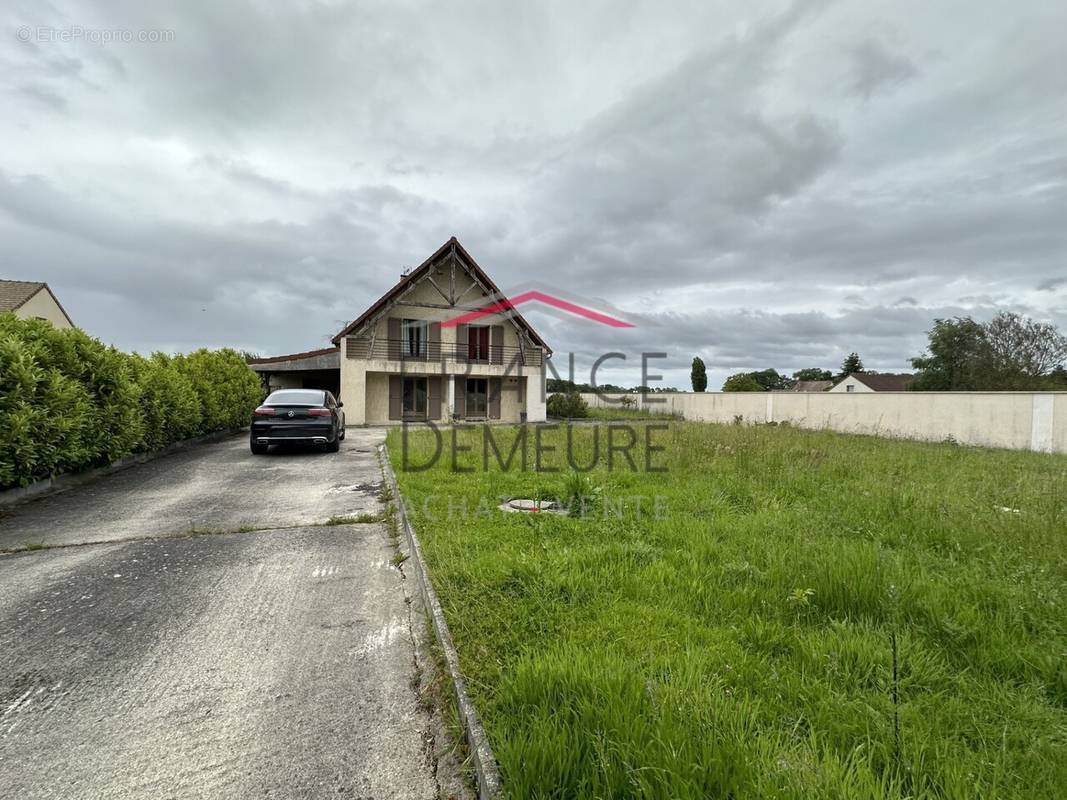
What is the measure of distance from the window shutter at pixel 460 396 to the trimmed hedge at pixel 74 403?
12.1 metres

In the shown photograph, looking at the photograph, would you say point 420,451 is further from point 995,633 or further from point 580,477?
point 995,633

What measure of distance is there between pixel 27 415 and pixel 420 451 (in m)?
5.71

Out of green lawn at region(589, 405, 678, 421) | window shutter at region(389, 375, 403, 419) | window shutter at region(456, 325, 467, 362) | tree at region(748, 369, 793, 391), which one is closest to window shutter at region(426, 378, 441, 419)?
window shutter at region(389, 375, 403, 419)

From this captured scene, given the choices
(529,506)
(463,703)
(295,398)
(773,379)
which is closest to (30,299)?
(295,398)

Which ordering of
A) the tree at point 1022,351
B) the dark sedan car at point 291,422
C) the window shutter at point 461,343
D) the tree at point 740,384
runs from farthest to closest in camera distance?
1. the tree at point 740,384
2. the tree at point 1022,351
3. the window shutter at point 461,343
4. the dark sedan car at point 291,422

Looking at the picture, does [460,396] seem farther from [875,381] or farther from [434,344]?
[875,381]

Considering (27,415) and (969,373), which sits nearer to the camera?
(27,415)

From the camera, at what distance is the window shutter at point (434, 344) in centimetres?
2239

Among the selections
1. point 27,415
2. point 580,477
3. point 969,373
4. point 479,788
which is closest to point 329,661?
point 479,788

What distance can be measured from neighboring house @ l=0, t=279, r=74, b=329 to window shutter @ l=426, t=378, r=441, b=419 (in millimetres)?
18409

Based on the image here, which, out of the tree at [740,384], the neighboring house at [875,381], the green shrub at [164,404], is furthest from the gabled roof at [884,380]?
the green shrub at [164,404]

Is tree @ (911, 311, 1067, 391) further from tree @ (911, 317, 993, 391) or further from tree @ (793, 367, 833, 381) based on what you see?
tree @ (793, 367, 833, 381)

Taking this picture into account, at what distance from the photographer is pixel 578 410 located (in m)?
26.8

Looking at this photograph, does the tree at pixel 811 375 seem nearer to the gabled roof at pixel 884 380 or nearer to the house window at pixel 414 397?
the gabled roof at pixel 884 380
